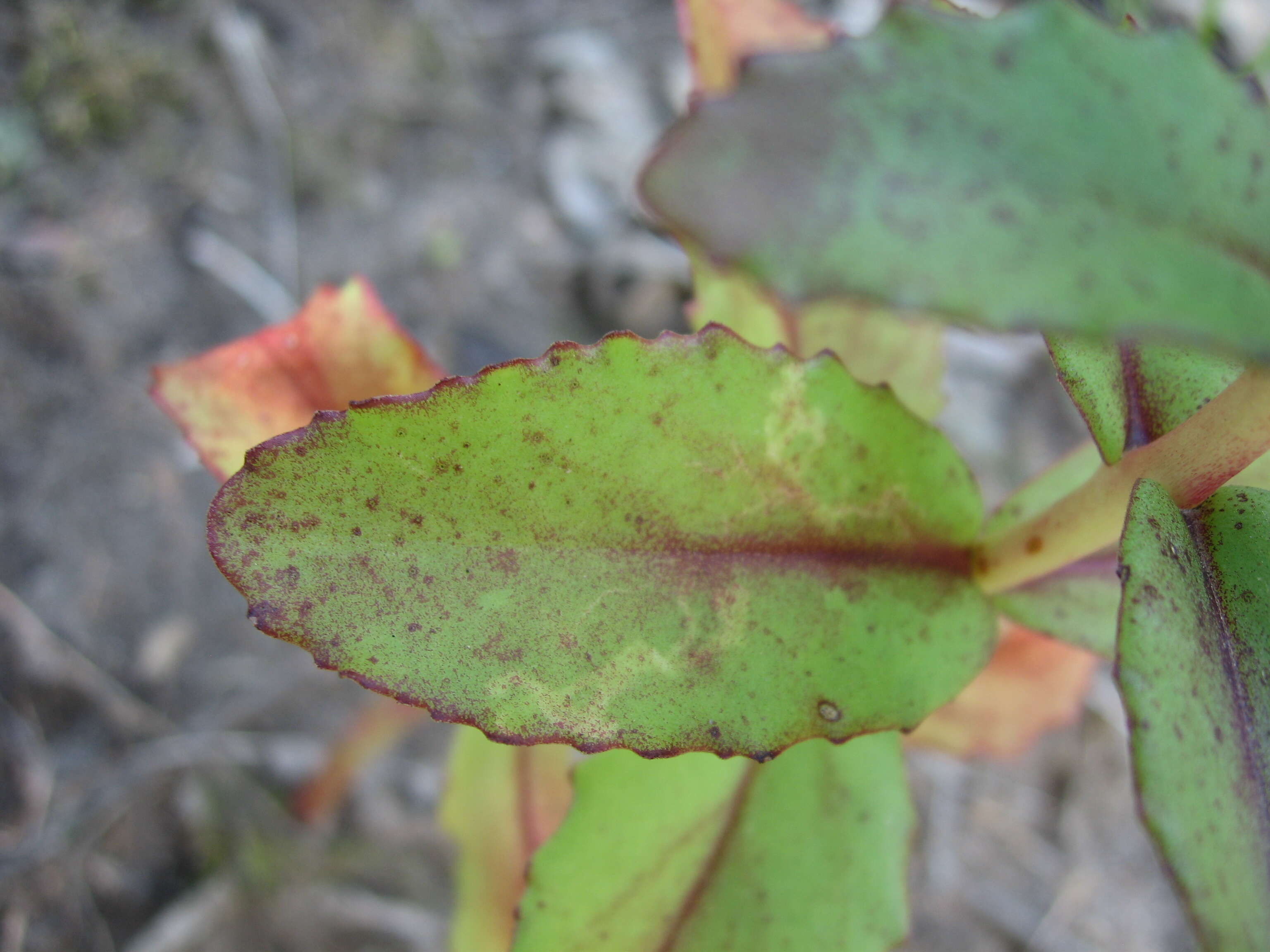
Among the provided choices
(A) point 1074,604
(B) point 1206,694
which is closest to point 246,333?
(A) point 1074,604

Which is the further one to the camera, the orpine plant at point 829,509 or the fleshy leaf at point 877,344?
the fleshy leaf at point 877,344

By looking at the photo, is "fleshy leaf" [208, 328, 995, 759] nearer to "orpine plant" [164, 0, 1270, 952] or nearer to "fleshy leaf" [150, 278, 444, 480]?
"orpine plant" [164, 0, 1270, 952]

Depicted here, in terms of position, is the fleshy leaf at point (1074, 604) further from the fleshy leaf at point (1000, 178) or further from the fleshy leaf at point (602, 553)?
the fleshy leaf at point (1000, 178)

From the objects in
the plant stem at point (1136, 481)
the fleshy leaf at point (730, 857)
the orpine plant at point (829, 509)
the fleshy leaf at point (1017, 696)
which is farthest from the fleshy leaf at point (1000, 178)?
the fleshy leaf at point (1017, 696)

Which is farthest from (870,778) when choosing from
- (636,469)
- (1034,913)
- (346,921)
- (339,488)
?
(1034,913)

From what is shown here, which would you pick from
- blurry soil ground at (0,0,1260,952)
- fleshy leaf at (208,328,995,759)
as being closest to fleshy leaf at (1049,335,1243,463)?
fleshy leaf at (208,328,995,759)
